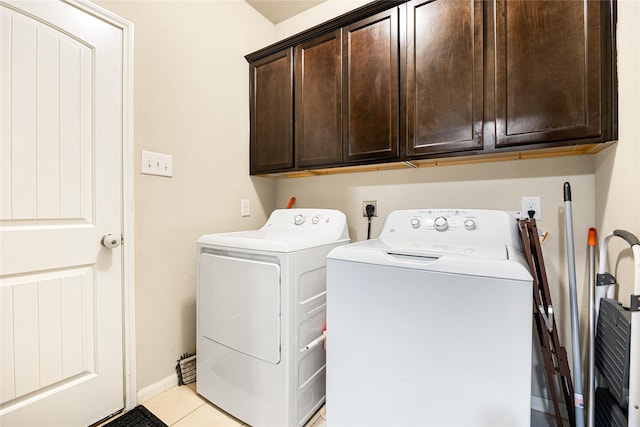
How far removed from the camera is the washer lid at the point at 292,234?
133cm

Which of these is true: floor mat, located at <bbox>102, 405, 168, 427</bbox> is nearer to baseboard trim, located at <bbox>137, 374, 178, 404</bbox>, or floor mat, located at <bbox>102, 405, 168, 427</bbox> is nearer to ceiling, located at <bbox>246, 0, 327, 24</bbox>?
baseboard trim, located at <bbox>137, 374, 178, 404</bbox>

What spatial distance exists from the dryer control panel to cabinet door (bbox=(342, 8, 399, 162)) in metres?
0.38

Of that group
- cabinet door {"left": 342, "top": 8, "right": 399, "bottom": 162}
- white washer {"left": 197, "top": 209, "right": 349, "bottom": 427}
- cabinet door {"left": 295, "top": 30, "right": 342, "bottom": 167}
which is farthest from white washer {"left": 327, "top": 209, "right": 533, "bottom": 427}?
cabinet door {"left": 295, "top": 30, "right": 342, "bottom": 167}

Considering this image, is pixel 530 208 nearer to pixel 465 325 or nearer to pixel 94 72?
pixel 465 325

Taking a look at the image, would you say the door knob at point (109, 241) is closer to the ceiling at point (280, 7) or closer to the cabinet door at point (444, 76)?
the cabinet door at point (444, 76)

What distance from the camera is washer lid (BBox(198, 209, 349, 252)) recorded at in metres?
1.33

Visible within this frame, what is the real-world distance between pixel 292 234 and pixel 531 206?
1318mm

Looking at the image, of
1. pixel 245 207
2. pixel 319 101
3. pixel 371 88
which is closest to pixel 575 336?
pixel 371 88

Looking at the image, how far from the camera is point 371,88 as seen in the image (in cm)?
164

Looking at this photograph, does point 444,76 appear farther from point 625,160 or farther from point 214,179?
point 214,179

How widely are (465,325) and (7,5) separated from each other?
2.13 m

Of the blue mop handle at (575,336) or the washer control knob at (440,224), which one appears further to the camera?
the washer control knob at (440,224)

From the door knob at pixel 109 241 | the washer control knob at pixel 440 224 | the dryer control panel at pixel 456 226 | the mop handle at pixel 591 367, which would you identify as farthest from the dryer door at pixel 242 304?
the mop handle at pixel 591 367

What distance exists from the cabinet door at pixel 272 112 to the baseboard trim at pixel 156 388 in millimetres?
1470
